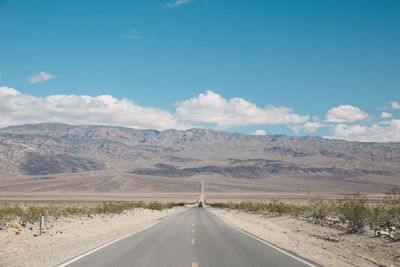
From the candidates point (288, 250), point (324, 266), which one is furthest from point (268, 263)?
point (288, 250)

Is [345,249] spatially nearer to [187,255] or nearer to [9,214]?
[187,255]

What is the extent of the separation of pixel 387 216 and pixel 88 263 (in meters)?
16.9

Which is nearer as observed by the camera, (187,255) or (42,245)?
(187,255)

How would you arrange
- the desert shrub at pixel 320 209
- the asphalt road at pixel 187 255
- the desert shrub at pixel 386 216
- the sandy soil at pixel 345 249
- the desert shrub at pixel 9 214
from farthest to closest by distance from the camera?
1. the desert shrub at pixel 320 209
2. the desert shrub at pixel 9 214
3. the desert shrub at pixel 386 216
4. the sandy soil at pixel 345 249
5. the asphalt road at pixel 187 255

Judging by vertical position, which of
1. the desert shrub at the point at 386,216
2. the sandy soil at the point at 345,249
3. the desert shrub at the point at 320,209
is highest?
the desert shrub at the point at 386,216

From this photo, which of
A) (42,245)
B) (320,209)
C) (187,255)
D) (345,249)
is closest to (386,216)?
(345,249)

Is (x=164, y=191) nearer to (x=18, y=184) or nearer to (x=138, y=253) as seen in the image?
(x=18, y=184)

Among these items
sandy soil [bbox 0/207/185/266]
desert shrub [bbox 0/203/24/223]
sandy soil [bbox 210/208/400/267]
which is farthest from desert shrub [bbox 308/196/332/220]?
desert shrub [bbox 0/203/24/223]

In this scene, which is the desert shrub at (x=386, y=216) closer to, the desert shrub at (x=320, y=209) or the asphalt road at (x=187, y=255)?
the desert shrub at (x=320, y=209)

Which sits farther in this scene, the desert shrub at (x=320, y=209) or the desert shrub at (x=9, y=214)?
the desert shrub at (x=320, y=209)

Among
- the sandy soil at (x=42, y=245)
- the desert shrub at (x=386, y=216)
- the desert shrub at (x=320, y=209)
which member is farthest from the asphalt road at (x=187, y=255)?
the desert shrub at (x=320, y=209)

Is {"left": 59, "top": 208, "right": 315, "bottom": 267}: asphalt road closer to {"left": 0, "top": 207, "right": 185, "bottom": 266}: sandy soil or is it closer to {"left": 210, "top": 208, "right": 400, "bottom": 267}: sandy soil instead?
{"left": 0, "top": 207, "right": 185, "bottom": 266}: sandy soil

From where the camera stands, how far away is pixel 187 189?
193375mm

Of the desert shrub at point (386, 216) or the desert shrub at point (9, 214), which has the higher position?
the desert shrub at point (386, 216)
